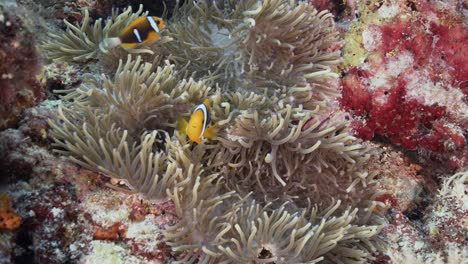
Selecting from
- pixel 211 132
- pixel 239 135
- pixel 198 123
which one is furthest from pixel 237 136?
pixel 198 123

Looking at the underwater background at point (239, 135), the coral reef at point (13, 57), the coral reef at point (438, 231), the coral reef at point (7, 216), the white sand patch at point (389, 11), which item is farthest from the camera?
the white sand patch at point (389, 11)

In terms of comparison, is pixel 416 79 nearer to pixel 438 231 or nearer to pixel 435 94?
pixel 435 94

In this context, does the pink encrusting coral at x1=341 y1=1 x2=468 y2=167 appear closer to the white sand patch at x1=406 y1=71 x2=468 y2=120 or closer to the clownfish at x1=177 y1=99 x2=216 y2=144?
the white sand patch at x1=406 y1=71 x2=468 y2=120

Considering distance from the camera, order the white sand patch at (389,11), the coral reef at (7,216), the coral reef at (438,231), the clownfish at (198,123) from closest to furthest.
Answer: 1. the coral reef at (7,216)
2. the clownfish at (198,123)
3. the coral reef at (438,231)
4. the white sand patch at (389,11)

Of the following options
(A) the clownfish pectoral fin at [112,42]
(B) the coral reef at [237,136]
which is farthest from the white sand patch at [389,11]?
(A) the clownfish pectoral fin at [112,42]

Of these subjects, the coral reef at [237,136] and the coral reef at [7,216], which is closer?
the coral reef at [7,216]

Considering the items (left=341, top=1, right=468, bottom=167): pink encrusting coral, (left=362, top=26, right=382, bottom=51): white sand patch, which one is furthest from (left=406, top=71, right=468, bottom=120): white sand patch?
(left=362, top=26, right=382, bottom=51): white sand patch

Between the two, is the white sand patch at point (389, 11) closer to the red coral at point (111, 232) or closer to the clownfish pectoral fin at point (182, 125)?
the clownfish pectoral fin at point (182, 125)

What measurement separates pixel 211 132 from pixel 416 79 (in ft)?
5.76

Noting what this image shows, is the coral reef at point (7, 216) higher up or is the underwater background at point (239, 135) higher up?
the underwater background at point (239, 135)

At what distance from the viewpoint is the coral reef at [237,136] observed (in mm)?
2631

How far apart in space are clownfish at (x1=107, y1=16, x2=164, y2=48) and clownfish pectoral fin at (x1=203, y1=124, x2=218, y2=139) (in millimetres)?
888

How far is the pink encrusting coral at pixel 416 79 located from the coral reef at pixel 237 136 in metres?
0.29

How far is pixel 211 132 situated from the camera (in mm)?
2938
